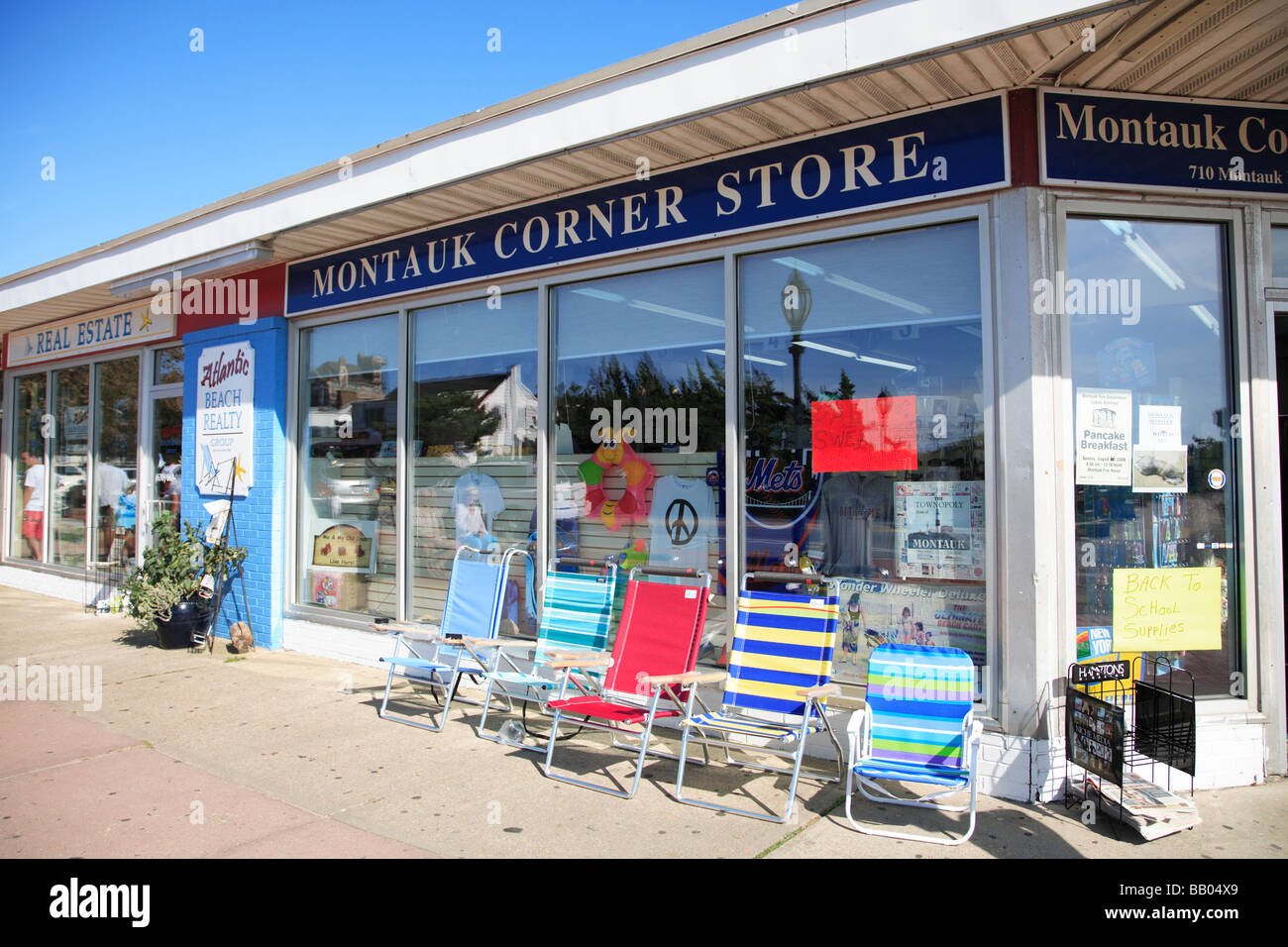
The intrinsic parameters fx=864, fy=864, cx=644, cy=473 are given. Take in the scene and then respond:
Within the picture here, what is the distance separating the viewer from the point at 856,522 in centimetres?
470

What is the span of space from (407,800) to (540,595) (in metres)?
2.08

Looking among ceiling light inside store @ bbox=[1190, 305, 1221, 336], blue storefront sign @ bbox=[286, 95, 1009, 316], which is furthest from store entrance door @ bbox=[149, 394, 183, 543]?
ceiling light inside store @ bbox=[1190, 305, 1221, 336]

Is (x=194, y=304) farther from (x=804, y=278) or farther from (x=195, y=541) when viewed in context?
(x=804, y=278)

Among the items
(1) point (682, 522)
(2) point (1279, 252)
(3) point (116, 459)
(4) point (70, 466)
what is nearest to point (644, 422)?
(1) point (682, 522)

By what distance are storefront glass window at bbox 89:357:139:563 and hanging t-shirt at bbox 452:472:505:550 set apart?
17.3 feet

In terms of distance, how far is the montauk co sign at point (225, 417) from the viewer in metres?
7.80

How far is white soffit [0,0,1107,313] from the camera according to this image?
373cm

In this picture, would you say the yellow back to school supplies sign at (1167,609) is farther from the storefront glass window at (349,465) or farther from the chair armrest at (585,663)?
the storefront glass window at (349,465)

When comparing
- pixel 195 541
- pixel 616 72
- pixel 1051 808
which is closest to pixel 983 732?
pixel 1051 808

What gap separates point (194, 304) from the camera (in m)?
8.50

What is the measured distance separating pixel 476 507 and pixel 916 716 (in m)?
3.70

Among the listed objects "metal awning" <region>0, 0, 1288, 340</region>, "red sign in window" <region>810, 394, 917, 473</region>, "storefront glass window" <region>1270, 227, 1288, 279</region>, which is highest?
"metal awning" <region>0, 0, 1288, 340</region>

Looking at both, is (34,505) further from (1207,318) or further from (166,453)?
(1207,318)

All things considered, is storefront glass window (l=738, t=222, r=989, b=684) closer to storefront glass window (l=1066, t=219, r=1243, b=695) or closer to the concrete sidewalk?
storefront glass window (l=1066, t=219, r=1243, b=695)
